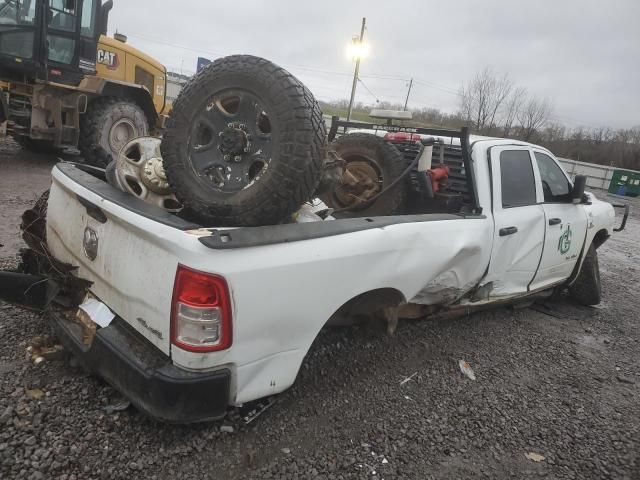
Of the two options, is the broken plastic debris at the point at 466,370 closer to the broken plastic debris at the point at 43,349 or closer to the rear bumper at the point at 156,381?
the rear bumper at the point at 156,381

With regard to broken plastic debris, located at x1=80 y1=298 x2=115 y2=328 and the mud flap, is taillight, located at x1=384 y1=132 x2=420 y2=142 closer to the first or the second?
broken plastic debris, located at x1=80 y1=298 x2=115 y2=328

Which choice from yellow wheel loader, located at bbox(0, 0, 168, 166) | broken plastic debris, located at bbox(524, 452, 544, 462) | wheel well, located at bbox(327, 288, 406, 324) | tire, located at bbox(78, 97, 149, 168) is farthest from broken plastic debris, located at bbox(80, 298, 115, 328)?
tire, located at bbox(78, 97, 149, 168)

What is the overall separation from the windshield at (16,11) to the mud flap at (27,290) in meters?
6.84

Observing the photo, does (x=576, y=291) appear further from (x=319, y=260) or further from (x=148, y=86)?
(x=148, y=86)

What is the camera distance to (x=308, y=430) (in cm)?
235

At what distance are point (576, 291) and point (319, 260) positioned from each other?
13.3 feet

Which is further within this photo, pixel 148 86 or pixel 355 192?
pixel 148 86

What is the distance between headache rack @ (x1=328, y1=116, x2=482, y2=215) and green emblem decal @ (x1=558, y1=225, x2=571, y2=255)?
4.02 feet

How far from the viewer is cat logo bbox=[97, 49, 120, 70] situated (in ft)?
29.2

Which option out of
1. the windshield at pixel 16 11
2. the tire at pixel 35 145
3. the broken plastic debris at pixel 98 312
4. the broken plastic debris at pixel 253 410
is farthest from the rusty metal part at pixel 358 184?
the tire at pixel 35 145

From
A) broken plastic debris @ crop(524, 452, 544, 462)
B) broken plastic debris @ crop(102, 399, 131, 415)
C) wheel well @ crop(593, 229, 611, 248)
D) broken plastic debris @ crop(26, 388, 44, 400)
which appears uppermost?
wheel well @ crop(593, 229, 611, 248)

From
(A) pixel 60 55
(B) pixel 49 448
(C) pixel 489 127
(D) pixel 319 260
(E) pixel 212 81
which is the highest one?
(C) pixel 489 127

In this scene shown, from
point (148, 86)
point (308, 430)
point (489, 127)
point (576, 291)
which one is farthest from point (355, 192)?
point (489, 127)

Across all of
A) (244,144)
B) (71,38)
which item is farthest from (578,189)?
(71,38)
